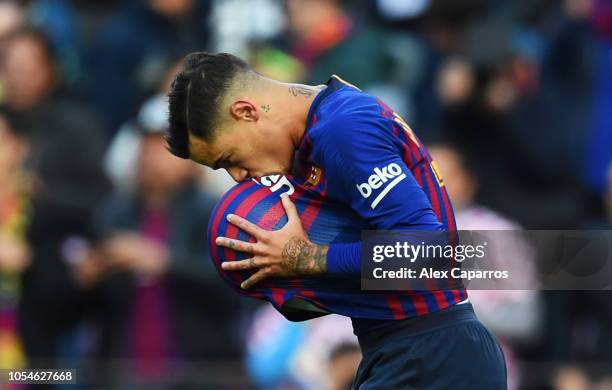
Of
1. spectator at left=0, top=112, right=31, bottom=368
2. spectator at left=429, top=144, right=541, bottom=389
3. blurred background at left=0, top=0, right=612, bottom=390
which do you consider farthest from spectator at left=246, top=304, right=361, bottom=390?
spectator at left=0, top=112, right=31, bottom=368

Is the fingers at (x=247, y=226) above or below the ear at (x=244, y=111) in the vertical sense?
below

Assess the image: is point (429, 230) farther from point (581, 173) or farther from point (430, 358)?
point (581, 173)

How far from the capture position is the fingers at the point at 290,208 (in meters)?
5.00

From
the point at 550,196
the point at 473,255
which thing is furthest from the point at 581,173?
the point at 473,255

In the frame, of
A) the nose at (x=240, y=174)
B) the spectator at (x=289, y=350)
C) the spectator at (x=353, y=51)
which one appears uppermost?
the spectator at (x=353, y=51)

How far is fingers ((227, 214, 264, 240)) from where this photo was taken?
195 inches

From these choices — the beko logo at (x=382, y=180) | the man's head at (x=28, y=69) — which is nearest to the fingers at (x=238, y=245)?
the beko logo at (x=382, y=180)

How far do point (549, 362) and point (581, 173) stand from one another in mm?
1407

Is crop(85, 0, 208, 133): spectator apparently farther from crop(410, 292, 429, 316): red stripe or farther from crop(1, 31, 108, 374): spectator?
crop(410, 292, 429, 316): red stripe

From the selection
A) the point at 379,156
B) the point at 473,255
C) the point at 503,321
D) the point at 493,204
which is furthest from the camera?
the point at 493,204

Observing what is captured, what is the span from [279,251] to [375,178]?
1.50ft

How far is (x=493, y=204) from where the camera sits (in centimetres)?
875

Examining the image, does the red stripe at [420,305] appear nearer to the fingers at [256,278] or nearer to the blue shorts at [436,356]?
the blue shorts at [436,356]

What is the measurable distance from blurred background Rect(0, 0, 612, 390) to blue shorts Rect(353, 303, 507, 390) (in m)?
2.42
